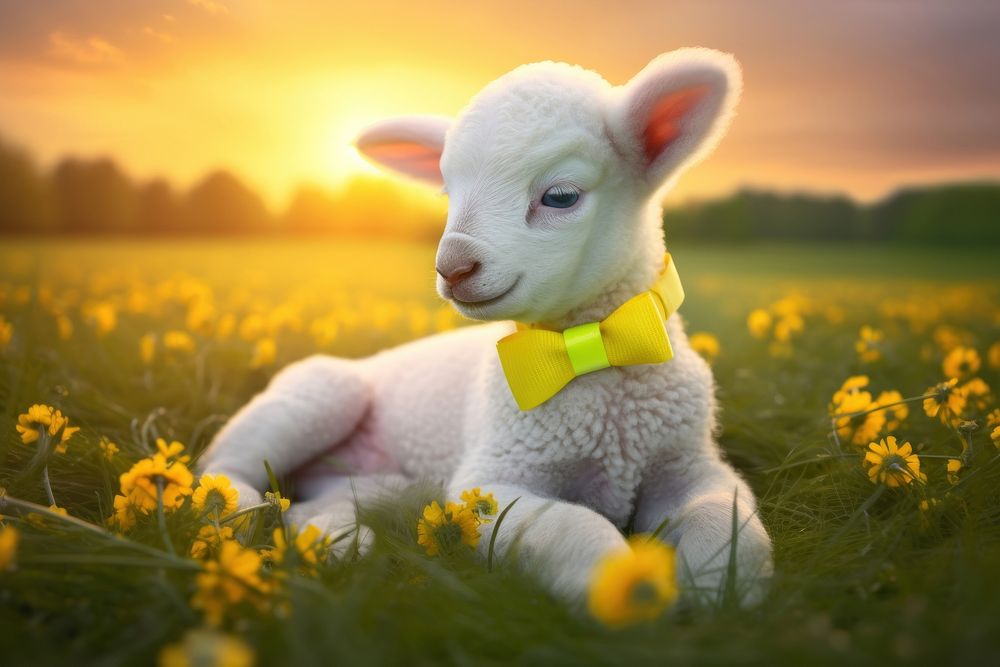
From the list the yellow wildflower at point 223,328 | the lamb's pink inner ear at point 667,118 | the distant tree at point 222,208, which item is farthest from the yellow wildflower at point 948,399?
the distant tree at point 222,208

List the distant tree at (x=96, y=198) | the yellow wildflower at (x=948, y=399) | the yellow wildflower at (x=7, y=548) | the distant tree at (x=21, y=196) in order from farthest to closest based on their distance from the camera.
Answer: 1. the distant tree at (x=96, y=198)
2. the distant tree at (x=21, y=196)
3. the yellow wildflower at (x=948, y=399)
4. the yellow wildflower at (x=7, y=548)

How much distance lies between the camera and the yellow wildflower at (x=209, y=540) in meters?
1.99

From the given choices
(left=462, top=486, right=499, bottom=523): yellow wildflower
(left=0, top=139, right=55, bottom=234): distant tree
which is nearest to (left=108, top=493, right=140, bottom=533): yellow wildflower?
(left=462, top=486, right=499, bottom=523): yellow wildflower

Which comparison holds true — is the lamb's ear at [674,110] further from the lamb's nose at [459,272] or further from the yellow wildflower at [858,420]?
the yellow wildflower at [858,420]

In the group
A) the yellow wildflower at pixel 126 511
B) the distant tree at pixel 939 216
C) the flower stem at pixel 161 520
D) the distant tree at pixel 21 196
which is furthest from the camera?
the distant tree at pixel 939 216

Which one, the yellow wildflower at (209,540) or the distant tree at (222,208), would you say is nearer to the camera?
the yellow wildflower at (209,540)

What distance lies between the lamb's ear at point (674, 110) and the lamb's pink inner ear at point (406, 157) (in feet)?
3.21

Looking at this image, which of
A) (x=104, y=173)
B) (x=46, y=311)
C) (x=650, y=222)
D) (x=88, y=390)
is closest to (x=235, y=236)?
(x=104, y=173)

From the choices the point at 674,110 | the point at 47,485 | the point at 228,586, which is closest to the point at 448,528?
the point at 228,586

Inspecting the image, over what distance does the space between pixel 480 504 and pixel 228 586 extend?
2.71 ft

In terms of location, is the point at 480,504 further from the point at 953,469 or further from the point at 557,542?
the point at 953,469

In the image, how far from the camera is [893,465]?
2369mm

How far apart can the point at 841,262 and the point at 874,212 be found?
1419mm

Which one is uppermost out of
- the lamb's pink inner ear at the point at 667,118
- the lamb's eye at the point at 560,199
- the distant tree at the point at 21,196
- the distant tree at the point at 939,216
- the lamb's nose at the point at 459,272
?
the distant tree at the point at 21,196
